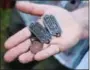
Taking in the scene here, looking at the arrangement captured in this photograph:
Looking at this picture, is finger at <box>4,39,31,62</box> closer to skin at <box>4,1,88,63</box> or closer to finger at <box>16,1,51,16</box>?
skin at <box>4,1,88,63</box>

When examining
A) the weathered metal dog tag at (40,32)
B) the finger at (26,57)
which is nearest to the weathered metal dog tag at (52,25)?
the weathered metal dog tag at (40,32)

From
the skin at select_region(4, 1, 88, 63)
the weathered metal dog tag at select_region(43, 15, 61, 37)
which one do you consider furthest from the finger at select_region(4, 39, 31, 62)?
the weathered metal dog tag at select_region(43, 15, 61, 37)

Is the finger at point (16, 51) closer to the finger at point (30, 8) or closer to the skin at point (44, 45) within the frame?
the skin at point (44, 45)

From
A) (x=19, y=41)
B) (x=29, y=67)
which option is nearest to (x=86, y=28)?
(x=19, y=41)

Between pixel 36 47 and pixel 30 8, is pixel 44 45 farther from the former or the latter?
pixel 30 8

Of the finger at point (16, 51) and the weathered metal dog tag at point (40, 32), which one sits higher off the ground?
the weathered metal dog tag at point (40, 32)

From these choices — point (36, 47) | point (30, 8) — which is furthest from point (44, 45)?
point (30, 8)

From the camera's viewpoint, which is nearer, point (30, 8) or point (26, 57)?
point (26, 57)
